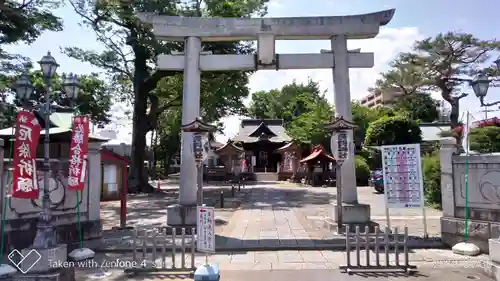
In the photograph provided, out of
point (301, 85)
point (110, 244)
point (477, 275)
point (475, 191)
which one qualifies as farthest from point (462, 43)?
point (301, 85)

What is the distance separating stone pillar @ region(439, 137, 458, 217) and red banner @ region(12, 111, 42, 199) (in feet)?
33.1

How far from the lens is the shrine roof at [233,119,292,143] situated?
44656mm

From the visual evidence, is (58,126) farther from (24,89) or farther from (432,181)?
(432,181)

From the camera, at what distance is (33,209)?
28.3ft

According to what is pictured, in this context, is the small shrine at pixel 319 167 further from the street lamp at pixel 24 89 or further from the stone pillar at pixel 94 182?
the street lamp at pixel 24 89

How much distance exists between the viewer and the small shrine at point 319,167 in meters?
30.7

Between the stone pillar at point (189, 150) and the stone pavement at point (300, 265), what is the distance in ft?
7.00

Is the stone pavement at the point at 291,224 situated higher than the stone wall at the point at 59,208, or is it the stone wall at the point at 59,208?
the stone wall at the point at 59,208

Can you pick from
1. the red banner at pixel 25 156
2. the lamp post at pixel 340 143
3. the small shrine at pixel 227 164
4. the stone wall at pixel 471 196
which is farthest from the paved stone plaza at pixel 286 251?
the small shrine at pixel 227 164

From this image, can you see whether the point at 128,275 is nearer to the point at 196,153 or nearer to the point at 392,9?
the point at 196,153

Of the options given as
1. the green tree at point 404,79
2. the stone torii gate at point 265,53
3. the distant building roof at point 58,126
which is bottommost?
the distant building roof at point 58,126

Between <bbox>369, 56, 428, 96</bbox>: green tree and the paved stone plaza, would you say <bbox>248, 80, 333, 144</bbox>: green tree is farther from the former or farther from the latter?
the paved stone plaza

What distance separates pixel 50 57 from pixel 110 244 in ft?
17.1

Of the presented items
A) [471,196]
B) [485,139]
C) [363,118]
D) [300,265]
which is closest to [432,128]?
[363,118]
